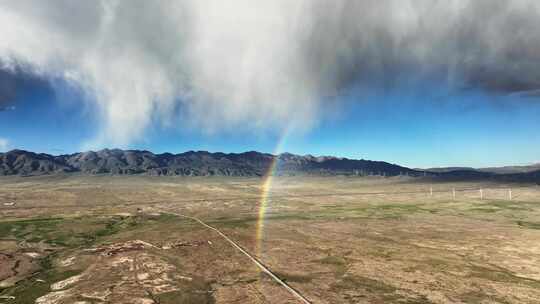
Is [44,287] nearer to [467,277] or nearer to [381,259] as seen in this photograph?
[381,259]

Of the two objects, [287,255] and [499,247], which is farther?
[499,247]

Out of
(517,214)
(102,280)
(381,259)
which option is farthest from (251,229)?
(517,214)

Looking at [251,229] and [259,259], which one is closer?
[259,259]

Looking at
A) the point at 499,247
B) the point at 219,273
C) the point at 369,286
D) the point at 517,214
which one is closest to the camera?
the point at 369,286

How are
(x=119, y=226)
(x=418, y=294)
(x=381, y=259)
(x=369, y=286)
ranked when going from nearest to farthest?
(x=418, y=294), (x=369, y=286), (x=381, y=259), (x=119, y=226)

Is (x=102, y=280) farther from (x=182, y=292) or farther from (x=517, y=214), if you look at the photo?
(x=517, y=214)

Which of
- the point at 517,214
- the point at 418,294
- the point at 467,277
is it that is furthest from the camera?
the point at 517,214

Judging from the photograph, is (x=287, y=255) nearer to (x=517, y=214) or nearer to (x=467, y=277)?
(x=467, y=277)

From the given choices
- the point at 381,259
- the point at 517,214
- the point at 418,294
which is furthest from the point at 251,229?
the point at 517,214

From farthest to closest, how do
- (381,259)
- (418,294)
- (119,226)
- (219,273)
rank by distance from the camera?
(119,226)
(381,259)
(219,273)
(418,294)
